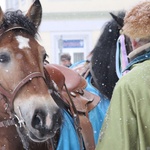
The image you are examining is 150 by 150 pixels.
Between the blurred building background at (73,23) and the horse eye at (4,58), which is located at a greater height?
the horse eye at (4,58)

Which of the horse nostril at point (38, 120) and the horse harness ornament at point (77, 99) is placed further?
the horse harness ornament at point (77, 99)

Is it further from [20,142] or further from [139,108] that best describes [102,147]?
[20,142]

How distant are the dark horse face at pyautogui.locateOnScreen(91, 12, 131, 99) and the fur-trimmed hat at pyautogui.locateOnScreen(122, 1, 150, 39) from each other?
1.53 m

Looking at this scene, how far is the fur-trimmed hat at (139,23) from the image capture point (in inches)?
90.3

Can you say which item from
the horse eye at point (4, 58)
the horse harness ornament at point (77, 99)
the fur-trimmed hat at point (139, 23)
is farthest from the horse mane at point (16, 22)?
the fur-trimmed hat at point (139, 23)

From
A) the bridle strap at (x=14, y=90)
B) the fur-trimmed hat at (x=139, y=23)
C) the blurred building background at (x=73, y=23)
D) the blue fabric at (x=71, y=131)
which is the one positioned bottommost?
the blurred building background at (x=73, y=23)

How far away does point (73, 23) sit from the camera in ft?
54.3

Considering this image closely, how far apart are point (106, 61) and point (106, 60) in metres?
0.01

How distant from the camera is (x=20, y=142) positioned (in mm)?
2969

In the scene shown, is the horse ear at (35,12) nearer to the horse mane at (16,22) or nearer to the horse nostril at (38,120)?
the horse mane at (16,22)

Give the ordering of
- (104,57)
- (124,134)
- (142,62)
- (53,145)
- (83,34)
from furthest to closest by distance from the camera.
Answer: (83,34) < (104,57) < (53,145) < (142,62) < (124,134)

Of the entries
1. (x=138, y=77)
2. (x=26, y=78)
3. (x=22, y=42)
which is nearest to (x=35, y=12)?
(x=22, y=42)

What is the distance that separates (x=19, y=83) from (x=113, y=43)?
1.73 metres

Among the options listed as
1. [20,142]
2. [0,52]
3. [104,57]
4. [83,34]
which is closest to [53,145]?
[20,142]
